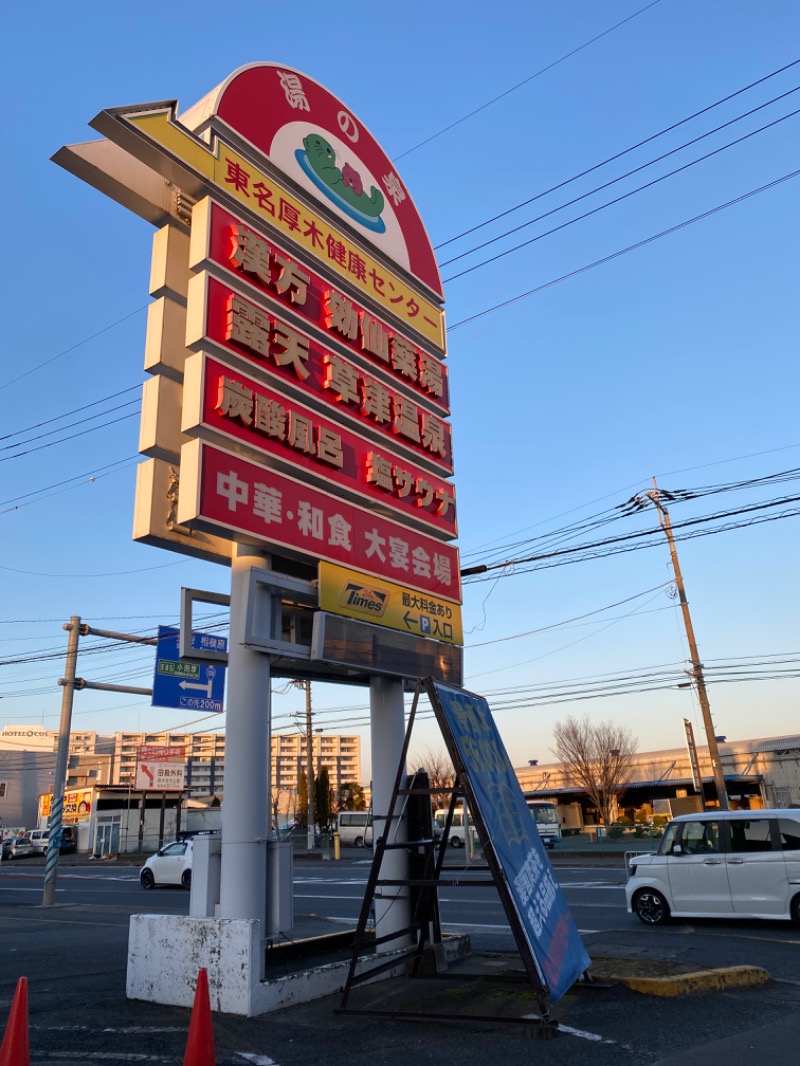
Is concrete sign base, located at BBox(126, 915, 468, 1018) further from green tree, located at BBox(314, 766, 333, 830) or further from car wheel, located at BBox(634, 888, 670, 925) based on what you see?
green tree, located at BBox(314, 766, 333, 830)

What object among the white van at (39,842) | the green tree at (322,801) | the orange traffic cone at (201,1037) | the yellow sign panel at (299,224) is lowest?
the orange traffic cone at (201,1037)

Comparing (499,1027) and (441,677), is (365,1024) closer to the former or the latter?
(499,1027)

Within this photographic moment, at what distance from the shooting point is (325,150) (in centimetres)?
1098

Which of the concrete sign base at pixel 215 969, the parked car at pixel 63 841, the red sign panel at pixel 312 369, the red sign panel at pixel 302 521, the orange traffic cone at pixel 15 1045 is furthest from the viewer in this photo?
the parked car at pixel 63 841

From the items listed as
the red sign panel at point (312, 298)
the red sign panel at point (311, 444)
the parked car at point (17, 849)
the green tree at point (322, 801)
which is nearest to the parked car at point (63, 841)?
the parked car at point (17, 849)

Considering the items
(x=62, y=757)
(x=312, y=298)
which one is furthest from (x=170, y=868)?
(x=312, y=298)

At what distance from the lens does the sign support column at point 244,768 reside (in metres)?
7.62

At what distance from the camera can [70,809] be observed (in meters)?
63.3

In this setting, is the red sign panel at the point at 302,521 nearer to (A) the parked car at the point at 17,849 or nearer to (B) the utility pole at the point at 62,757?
(B) the utility pole at the point at 62,757

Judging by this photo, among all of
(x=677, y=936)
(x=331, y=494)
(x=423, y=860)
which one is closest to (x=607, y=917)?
(x=677, y=936)

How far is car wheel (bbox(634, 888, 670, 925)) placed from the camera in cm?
1338

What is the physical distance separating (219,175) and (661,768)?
55.9m

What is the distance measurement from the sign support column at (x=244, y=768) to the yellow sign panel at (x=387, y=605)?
887 mm

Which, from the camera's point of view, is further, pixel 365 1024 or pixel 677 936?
pixel 677 936
